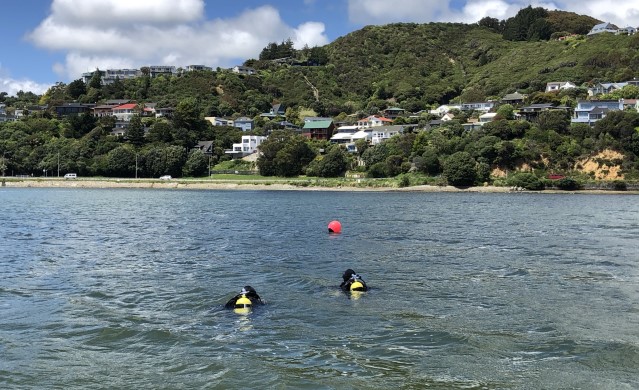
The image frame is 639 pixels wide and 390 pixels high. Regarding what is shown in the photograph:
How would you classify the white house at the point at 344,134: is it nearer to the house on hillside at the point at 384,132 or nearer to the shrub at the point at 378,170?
the house on hillside at the point at 384,132

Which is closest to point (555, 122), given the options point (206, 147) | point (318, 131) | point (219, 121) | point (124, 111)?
point (318, 131)

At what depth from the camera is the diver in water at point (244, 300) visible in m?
14.7

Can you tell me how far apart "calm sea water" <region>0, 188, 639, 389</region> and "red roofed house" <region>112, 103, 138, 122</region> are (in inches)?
4358

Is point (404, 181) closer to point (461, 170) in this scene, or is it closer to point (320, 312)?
point (461, 170)

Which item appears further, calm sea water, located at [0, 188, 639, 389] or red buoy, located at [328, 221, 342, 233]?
red buoy, located at [328, 221, 342, 233]


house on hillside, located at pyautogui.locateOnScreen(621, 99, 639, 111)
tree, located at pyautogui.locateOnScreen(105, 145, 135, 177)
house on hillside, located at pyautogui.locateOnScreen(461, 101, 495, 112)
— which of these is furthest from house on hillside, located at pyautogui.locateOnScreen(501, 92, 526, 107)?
tree, located at pyautogui.locateOnScreen(105, 145, 135, 177)

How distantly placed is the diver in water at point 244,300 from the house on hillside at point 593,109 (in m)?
94.0

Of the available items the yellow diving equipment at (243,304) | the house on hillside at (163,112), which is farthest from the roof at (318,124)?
the yellow diving equipment at (243,304)

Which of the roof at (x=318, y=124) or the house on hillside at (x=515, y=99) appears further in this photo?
the roof at (x=318, y=124)

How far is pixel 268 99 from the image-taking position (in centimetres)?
16338

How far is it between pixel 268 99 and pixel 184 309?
5983 inches

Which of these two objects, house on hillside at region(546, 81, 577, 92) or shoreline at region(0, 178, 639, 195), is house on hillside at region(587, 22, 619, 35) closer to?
house on hillside at region(546, 81, 577, 92)

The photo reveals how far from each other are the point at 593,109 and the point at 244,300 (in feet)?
321

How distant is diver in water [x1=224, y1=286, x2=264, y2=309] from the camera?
14.7 m
